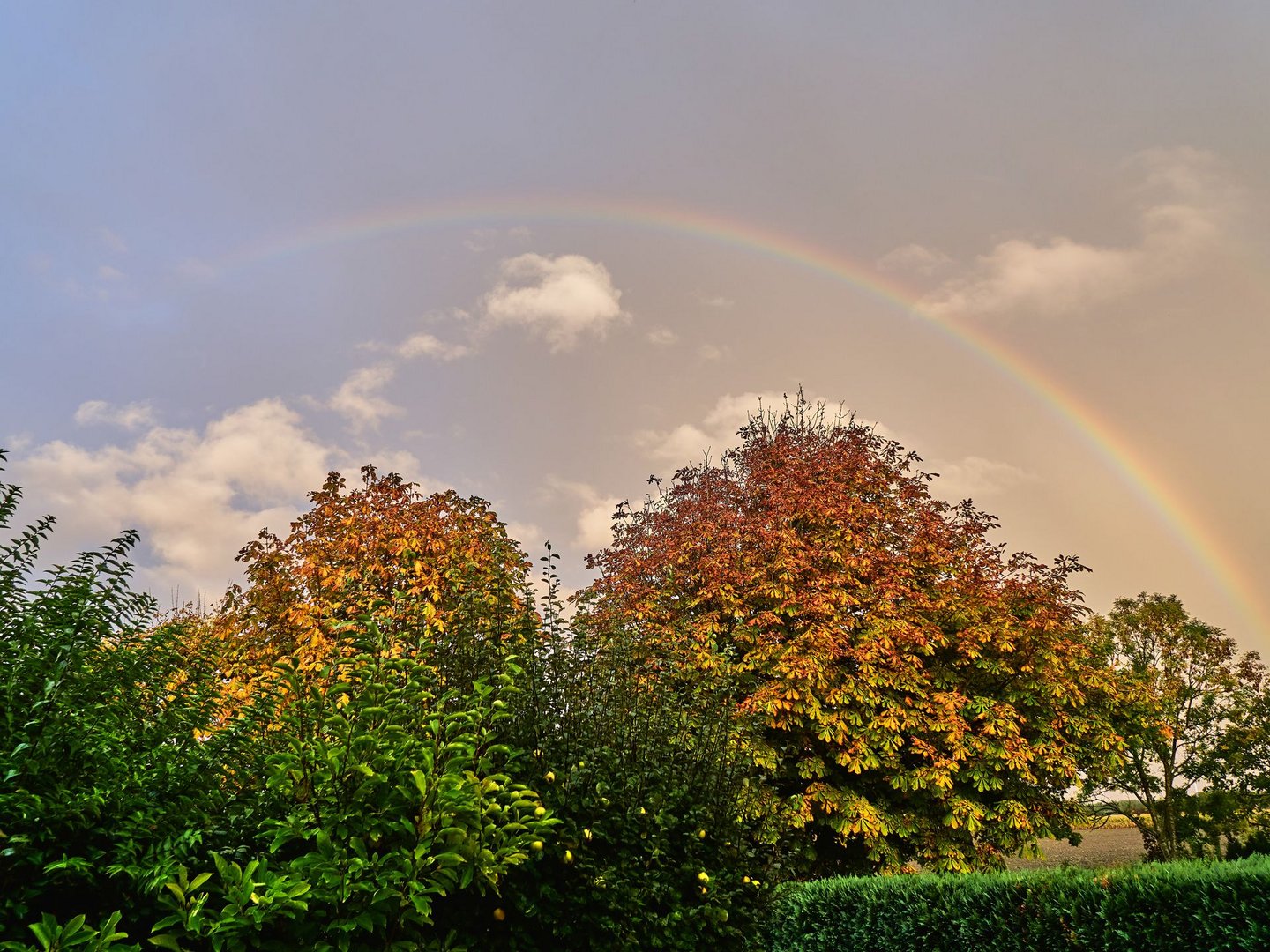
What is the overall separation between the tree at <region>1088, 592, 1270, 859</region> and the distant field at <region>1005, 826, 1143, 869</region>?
6.23 ft

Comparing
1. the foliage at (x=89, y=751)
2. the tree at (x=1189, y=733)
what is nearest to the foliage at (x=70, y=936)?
the foliage at (x=89, y=751)

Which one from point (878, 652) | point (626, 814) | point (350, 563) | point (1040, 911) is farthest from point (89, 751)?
point (878, 652)

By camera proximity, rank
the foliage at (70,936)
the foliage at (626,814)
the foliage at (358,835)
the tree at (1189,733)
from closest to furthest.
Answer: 1. the foliage at (70,936)
2. the foliage at (358,835)
3. the foliage at (626,814)
4. the tree at (1189,733)

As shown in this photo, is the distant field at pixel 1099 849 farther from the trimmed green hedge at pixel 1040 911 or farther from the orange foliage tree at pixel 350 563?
the orange foliage tree at pixel 350 563

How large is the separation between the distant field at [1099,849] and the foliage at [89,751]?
26.6 m

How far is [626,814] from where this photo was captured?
257 inches

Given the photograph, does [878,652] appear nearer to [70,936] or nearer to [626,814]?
[626,814]

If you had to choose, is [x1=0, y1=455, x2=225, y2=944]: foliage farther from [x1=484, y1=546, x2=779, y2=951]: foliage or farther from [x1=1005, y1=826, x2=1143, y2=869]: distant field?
[x1=1005, y1=826, x2=1143, y2=869]: distant field

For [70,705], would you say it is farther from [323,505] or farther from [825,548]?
[825,548]

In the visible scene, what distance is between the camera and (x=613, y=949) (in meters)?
5.68

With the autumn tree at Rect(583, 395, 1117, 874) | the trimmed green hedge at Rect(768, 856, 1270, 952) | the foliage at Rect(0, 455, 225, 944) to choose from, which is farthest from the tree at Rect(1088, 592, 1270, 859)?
the foliage at Rect(0, 455, 225, 944)

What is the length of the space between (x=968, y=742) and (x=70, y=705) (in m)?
12.2

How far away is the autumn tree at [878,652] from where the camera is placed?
12195mm

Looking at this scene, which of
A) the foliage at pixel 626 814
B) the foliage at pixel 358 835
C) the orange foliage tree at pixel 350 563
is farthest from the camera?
the orange foliage tree at pixel 350 563
